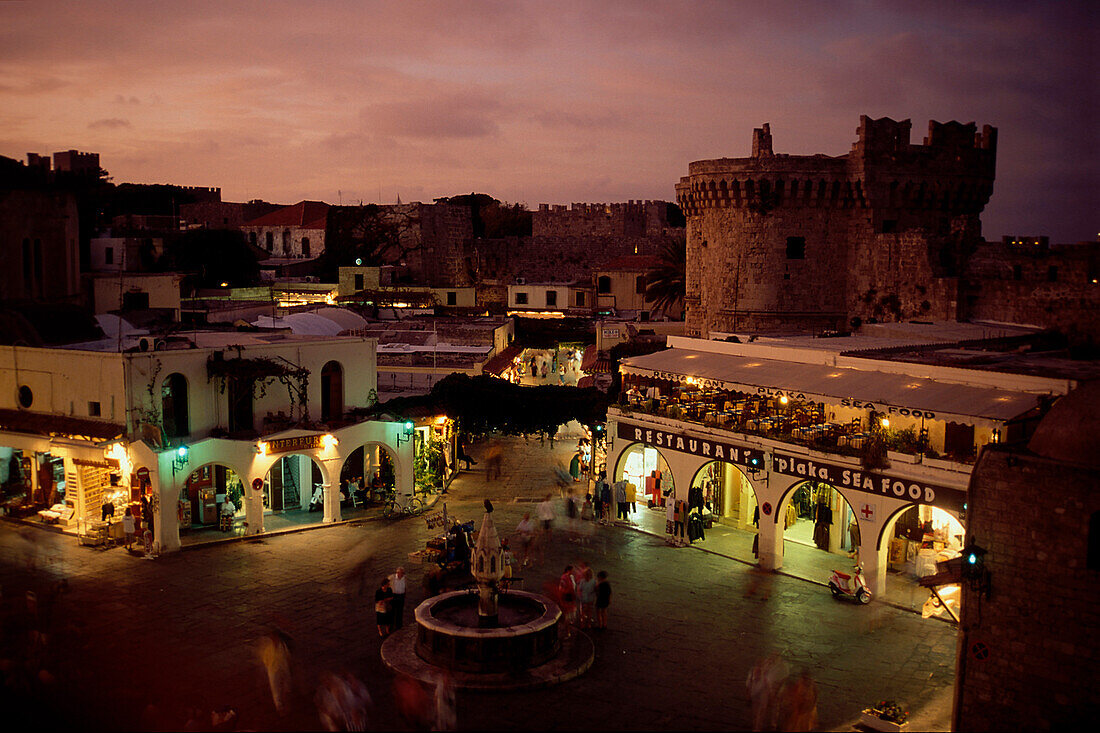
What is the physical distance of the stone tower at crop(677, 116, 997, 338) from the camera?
104 ft

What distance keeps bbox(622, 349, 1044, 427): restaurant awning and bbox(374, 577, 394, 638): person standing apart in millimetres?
10056

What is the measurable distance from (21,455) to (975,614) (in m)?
23.4

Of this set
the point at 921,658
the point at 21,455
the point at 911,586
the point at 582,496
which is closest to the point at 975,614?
the point at 921,658

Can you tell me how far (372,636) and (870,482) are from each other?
382 inches

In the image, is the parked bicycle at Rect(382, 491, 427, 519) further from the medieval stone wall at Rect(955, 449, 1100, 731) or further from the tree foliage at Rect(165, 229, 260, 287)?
the tree foliage at Rect(165, 229, 260, 287)

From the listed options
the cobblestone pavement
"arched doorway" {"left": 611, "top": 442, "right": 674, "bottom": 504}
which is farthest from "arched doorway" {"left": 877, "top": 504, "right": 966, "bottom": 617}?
"arched doorway" {"left": 611, "top": 442, "right": 674, "bottom": 504}

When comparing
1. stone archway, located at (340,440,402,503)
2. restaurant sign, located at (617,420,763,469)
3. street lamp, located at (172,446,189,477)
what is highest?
restaurant sign, located at (617,420,763,469)

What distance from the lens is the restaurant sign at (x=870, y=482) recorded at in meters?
17.6

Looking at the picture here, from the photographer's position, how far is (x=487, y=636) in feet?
48.8

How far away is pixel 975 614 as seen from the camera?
1399cm

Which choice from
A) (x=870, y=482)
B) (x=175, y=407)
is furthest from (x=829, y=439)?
(x=175, y=407)

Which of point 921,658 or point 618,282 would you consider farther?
point 618,282

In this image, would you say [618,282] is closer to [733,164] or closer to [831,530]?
[733,164]

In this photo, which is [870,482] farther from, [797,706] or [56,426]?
[56,426]
